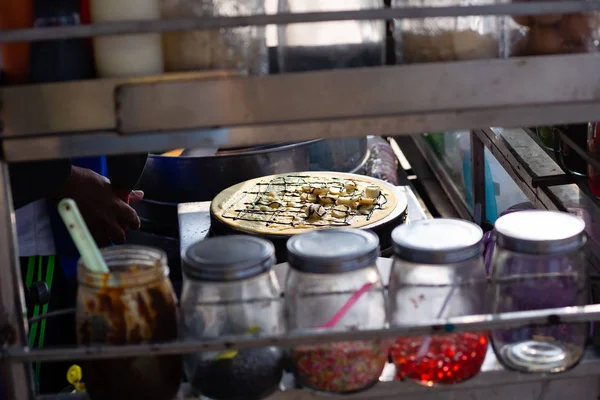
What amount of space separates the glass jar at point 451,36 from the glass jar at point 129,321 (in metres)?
0.41

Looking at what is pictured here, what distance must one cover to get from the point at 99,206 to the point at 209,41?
109 centimetres

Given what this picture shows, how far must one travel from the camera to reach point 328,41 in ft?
2.74

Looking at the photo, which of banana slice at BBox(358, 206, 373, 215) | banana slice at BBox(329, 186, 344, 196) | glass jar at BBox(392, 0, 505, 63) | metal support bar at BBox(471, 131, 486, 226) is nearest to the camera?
glass jar at BBox(392, 0, 505, 63)

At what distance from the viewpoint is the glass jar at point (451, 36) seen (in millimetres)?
817

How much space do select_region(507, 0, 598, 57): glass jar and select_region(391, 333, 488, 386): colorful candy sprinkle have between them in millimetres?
372

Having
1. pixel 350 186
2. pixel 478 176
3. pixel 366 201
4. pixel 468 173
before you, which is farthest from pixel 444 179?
pixel 366 201

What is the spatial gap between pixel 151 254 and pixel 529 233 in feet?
1.65

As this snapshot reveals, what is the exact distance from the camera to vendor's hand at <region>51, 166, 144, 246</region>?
1.76m

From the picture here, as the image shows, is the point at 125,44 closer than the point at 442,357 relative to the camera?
Yes

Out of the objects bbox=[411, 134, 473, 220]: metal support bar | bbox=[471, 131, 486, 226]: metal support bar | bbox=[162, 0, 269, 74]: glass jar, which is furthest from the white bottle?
bbox=[411, 134, 473, 220]: metal support bar

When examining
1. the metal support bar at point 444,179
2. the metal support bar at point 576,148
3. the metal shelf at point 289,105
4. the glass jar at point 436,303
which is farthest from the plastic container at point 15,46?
the metal support bar at point 444,179

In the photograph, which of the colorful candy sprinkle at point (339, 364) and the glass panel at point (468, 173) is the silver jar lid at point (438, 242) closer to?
the colorful candy sprinkle at point (339, 364)

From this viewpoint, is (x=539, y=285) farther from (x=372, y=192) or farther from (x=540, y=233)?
(x=372, y=192)

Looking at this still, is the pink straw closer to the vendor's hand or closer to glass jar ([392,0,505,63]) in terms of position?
glass jar ([392,0,505,63])
